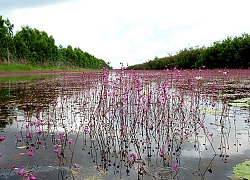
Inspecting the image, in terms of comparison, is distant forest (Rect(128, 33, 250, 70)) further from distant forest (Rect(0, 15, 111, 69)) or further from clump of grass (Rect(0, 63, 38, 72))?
clump of grass (Rect(0, 63, 38, 72))

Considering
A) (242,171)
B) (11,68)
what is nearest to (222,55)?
(11,68)

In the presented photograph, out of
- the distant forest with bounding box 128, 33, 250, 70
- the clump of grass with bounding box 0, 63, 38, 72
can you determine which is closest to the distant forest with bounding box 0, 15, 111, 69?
the clump of grass with bounding box 0, 63, 38, 72

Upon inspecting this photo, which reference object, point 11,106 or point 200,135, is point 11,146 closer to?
point 200,135

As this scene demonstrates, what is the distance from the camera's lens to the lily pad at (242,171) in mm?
2803

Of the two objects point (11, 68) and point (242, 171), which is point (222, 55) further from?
point (242, 171)

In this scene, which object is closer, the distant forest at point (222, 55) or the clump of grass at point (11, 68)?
the distant forest at point (222, 55)

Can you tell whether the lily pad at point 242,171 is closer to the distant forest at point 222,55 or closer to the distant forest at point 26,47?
the distant forest at point 222,55

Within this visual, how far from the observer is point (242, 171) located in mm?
2922

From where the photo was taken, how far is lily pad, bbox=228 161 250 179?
2.80 m

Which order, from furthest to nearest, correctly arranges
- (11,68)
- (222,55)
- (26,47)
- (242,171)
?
(26,47)
(11,68)
(222,55)
(242,171)

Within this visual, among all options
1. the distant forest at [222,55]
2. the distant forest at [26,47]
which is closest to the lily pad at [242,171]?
the distant forest at [222,55]

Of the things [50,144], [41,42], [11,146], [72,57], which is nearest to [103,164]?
[50,144]

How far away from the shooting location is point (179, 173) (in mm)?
2973

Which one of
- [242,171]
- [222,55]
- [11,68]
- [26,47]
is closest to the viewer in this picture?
[242,171]
